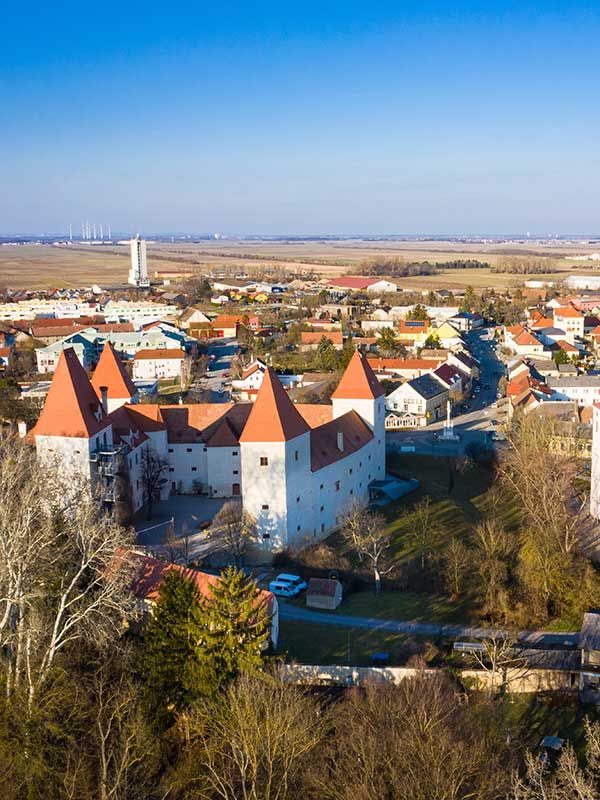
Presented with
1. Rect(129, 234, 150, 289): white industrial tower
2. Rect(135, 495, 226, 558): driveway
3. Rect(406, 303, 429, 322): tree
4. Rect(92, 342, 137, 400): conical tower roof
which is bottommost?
Rect(135, 495, 226, 558): driveway

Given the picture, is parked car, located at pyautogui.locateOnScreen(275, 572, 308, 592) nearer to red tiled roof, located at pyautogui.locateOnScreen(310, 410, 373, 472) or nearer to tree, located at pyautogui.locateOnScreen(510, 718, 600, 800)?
red tiled roof, located at pyautogui.locateOnScreen(310, 410, 373, 472)

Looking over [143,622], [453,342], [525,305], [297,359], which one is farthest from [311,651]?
[525,305]

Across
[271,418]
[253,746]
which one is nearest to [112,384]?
[271,418]

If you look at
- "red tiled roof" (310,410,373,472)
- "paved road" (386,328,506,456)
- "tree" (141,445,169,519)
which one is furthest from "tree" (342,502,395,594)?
Result: "paved road" (386,328,506,456)

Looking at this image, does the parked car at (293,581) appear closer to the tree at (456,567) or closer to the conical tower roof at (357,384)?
the tree at (456,567)

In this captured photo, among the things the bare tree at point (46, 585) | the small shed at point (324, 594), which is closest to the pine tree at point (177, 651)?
the bare tree at point (46, 585)
